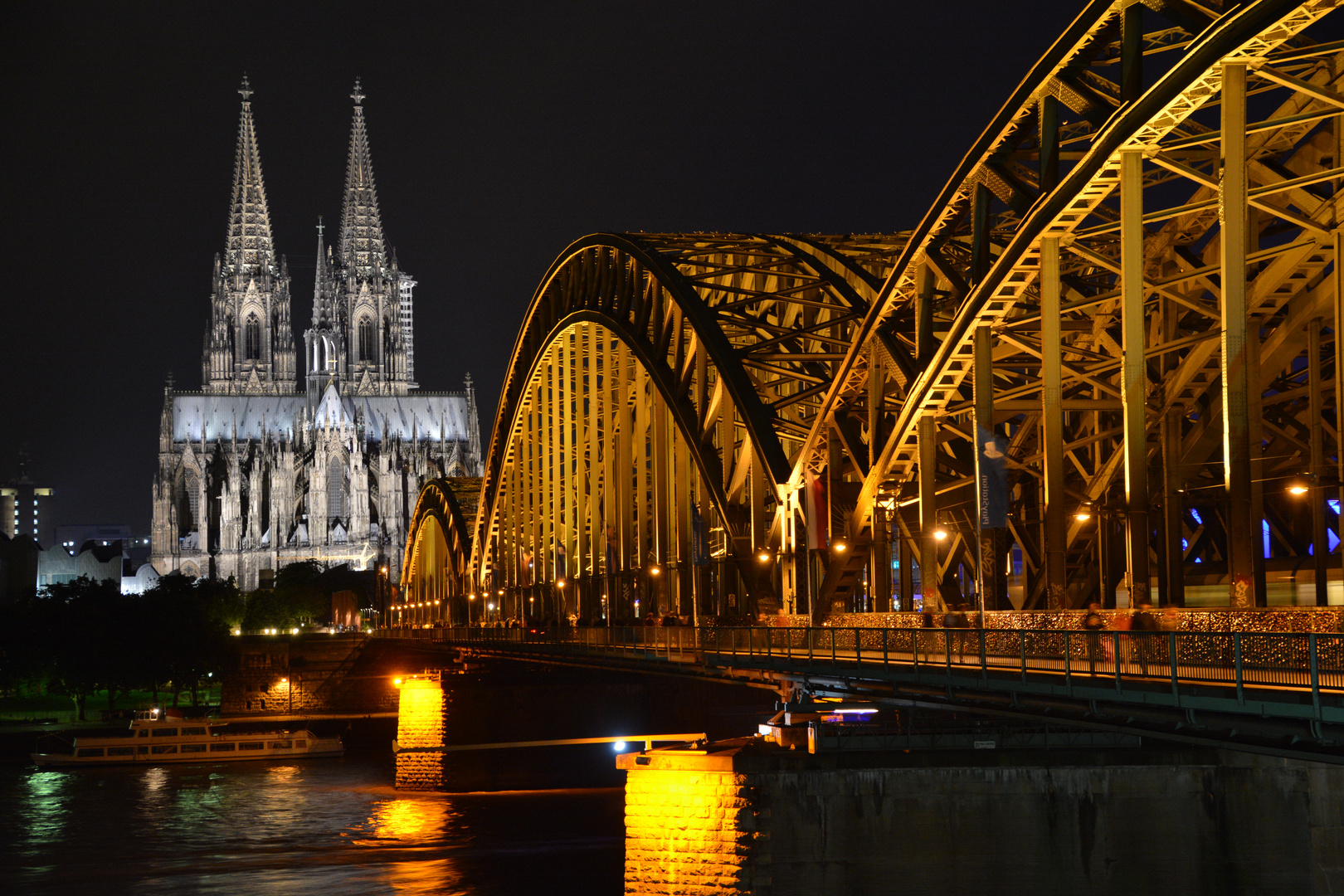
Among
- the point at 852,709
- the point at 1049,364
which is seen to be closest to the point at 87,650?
the point at 852,709

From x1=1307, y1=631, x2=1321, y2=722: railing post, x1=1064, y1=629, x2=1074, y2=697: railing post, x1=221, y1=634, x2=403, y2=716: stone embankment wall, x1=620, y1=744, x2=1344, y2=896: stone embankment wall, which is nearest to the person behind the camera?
x1=1307, y1=631, x2=1321, y2=722: railing post

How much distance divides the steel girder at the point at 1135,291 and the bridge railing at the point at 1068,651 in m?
3.07

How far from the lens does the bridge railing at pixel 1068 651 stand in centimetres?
1861

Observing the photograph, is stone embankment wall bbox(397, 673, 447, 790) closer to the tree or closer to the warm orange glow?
the tree

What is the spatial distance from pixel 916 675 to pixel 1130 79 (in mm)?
10366

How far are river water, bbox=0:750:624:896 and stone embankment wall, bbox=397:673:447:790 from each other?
60.4 inches

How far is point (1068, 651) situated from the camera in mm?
22344

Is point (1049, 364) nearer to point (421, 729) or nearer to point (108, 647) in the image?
point (421, 729)

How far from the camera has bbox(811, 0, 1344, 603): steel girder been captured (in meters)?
26.0

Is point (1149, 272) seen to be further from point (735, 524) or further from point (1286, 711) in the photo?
point (1286, 711)

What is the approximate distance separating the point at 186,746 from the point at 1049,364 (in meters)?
78.6

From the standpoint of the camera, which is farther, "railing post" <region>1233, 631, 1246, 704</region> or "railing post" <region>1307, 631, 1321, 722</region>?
"railing post" <region>1233, 631, 1246, 704</region>

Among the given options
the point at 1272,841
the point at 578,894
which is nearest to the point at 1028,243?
the point at 1272,841

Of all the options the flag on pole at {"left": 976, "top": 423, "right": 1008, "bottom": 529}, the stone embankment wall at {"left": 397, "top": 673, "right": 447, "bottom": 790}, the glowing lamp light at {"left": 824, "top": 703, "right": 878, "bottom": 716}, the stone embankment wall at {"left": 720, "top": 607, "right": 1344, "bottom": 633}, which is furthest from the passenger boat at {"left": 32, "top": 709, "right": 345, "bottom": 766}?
the flag on pole at {"left": 976, "top": 423, "right": 1008, "bottom": 529}
